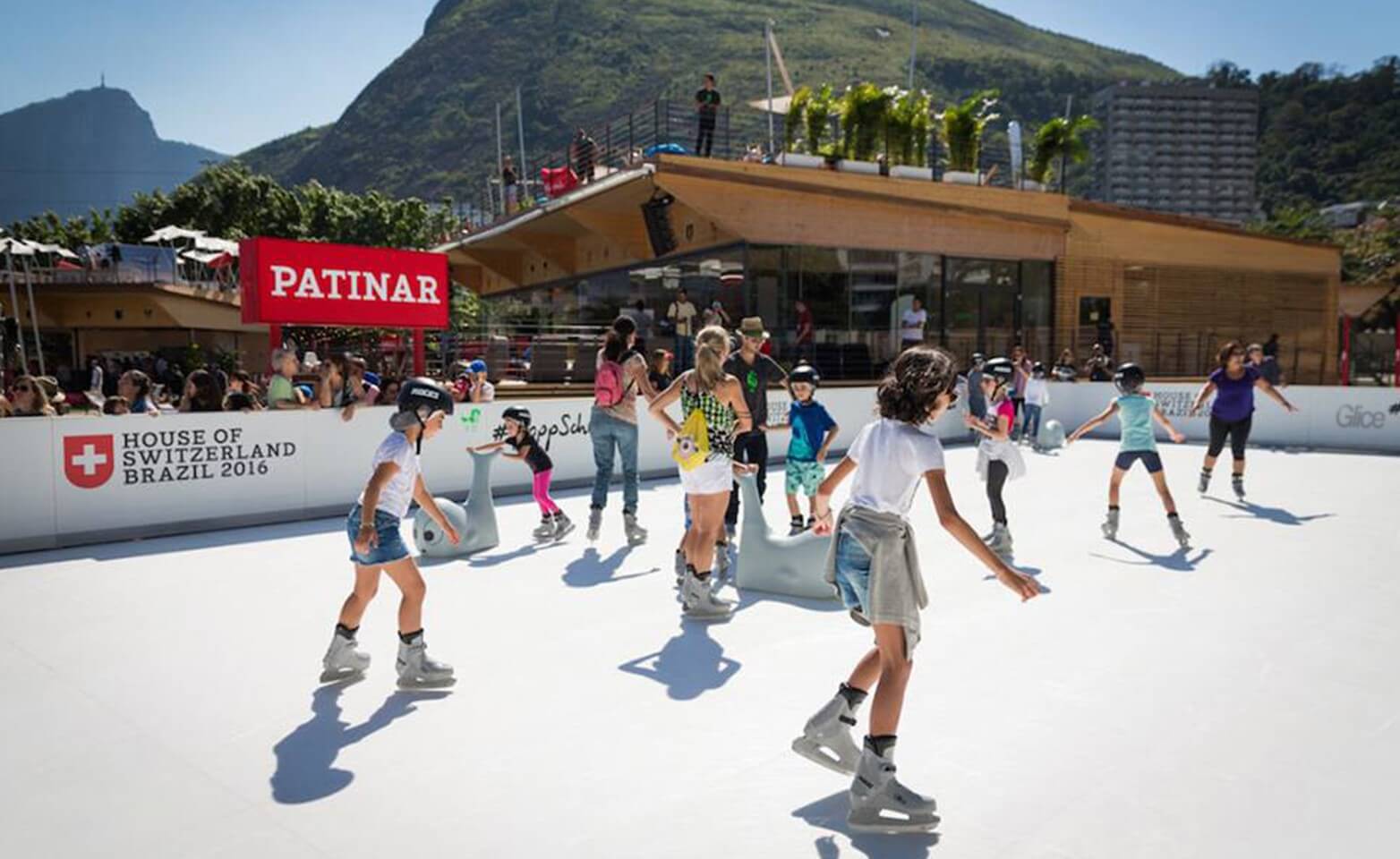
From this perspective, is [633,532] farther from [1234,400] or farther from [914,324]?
[914,324]

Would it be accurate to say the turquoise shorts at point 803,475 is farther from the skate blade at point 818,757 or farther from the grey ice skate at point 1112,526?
the skate blade at point 818,757

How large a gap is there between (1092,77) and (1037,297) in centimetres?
14386

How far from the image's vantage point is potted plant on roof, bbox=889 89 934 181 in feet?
75.3

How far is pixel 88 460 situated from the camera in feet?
30.0

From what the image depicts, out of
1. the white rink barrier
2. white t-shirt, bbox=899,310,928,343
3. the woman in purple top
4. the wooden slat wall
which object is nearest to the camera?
the white rink barrier

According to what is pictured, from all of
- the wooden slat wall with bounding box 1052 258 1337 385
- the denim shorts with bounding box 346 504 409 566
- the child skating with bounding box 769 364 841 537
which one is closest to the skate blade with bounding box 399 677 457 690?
the denim shorts with bounding box 346 504 409 566

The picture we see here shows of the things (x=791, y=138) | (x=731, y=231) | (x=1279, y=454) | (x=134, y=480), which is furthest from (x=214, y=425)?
(x=1279, y=454)

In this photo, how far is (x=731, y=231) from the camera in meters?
20.3

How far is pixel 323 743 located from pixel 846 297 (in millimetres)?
19429

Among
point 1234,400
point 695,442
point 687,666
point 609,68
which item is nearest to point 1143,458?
point 1234,400

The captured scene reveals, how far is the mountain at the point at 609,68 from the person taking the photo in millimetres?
118125

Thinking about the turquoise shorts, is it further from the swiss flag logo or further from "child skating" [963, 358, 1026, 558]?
the swiss flag logo

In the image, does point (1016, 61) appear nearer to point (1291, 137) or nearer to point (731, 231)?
point (1291, 137)

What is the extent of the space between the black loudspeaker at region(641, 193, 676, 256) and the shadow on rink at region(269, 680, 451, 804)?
17.7 meters
